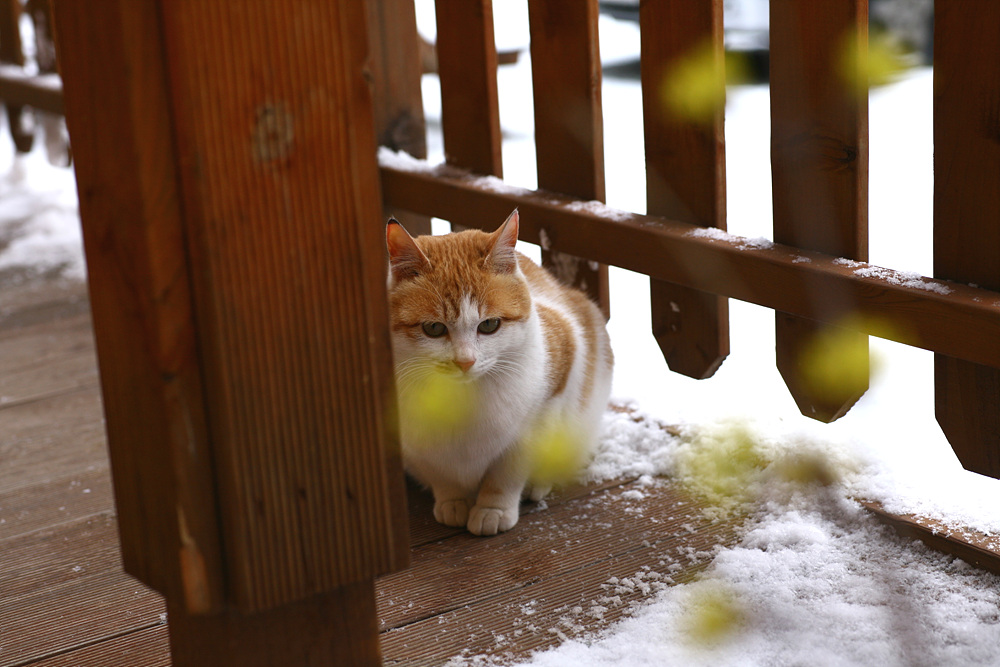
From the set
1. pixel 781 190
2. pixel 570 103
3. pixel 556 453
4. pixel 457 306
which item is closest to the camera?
pixel 457 306

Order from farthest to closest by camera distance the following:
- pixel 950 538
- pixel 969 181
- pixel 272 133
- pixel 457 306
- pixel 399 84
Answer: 1. pixel 399 84
2. pixel 457 306
3. pixel 950 538
4. pixel 969 181
5. pixel 272 133

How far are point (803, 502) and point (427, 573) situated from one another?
2.33 ft

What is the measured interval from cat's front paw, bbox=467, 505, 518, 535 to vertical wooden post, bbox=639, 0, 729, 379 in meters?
0.57

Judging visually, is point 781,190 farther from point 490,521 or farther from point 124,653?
point 124,653

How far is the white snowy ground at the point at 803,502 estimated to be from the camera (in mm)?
1444

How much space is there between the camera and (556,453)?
198cm

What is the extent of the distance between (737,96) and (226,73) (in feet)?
15.8

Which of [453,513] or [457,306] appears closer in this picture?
[457,306]

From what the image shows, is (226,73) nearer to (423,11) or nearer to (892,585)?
(892,585)

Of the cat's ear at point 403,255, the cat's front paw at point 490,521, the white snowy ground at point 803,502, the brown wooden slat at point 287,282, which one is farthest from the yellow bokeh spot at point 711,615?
the cat's ear at point 403,255

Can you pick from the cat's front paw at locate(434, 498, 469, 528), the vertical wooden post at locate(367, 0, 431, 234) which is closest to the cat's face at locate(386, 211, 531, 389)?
the cat's front paw at locate(434, 498, 469, 528)

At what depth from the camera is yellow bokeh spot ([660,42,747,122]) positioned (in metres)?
1.89

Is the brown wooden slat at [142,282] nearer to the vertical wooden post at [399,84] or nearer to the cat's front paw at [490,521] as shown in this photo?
the cat's front paw at [490,521]

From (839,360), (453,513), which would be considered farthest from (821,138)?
→ (453,513)
